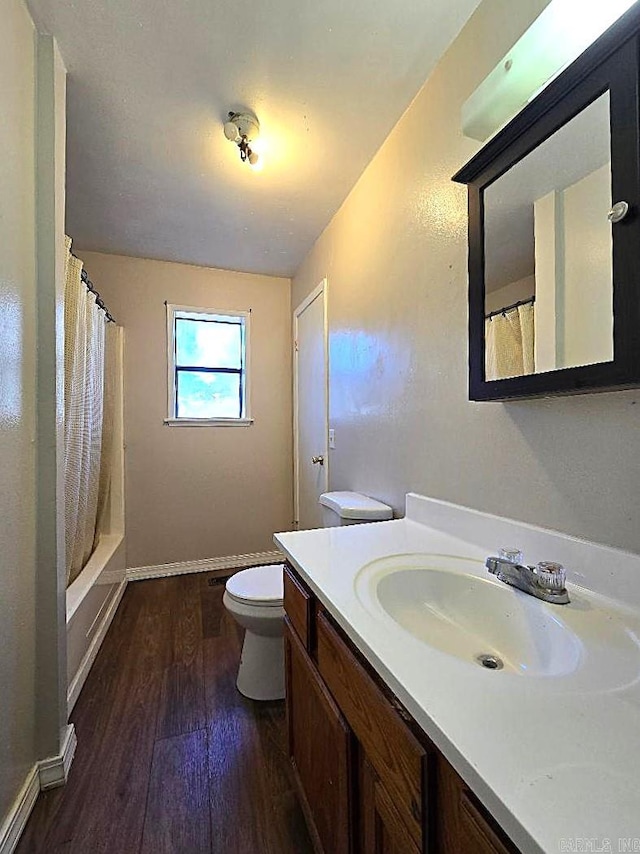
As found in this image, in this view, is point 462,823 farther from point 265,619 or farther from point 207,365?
point 207,365

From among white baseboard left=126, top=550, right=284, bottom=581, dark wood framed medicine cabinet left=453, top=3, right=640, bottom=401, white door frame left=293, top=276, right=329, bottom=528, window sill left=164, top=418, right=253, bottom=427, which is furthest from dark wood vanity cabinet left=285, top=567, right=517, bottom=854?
window sill left=164, top=418, right=253, bottom=427

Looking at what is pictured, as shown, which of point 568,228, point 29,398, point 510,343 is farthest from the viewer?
point 29,398

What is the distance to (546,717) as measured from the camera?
1.58 feet

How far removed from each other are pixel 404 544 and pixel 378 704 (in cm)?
55

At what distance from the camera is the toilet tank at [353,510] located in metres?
1.62

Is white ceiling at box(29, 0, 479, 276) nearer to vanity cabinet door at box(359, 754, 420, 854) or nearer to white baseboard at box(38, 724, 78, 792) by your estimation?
vanity cabinet door at box(359, 754, 420, 854)

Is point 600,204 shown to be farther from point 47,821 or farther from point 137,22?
point 47,821

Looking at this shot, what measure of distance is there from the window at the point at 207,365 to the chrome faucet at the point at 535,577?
257 cm

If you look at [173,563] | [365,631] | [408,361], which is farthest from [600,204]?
[173,563]

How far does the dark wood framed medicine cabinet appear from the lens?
706 millimetres

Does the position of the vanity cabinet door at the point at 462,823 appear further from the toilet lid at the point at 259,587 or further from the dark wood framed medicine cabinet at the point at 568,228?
the toilet lid at the point at 259,587

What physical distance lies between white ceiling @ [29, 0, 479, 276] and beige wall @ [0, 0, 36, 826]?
27 cm

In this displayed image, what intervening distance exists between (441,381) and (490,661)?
850 millimetres

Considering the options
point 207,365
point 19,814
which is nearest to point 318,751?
point 19,814
